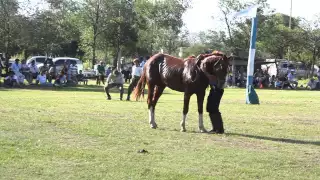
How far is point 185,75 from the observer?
12.5m

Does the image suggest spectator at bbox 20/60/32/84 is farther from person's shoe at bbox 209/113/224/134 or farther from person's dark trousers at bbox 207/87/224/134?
person's shoe at bbox 209/113/224/134

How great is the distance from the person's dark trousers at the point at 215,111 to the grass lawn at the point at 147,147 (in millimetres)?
274

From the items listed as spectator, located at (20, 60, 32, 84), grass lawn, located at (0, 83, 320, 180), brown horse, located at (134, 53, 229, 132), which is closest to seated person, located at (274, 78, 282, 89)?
spectator, located at (20, 60, 32, 84)

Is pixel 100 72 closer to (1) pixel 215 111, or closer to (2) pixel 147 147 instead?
(1) pixel 215 111

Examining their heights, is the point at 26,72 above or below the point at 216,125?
above

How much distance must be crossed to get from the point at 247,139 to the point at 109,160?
3822 mm

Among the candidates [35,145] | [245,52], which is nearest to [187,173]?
[35,145]

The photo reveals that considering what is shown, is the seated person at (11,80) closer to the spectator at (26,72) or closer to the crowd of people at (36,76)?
the crowd of people at (36,76)

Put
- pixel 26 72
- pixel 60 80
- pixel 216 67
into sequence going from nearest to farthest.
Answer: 1. pixel 216 67
2. pixel 60 80
3. pixel 26 72

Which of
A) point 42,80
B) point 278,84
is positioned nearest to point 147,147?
point 42,80

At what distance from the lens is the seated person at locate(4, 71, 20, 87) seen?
30422 mm

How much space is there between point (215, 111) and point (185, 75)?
1.08 meters

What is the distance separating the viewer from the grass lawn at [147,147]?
7.72 meters

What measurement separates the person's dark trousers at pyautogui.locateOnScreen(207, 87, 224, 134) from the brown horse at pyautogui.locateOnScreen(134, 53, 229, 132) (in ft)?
0.69
